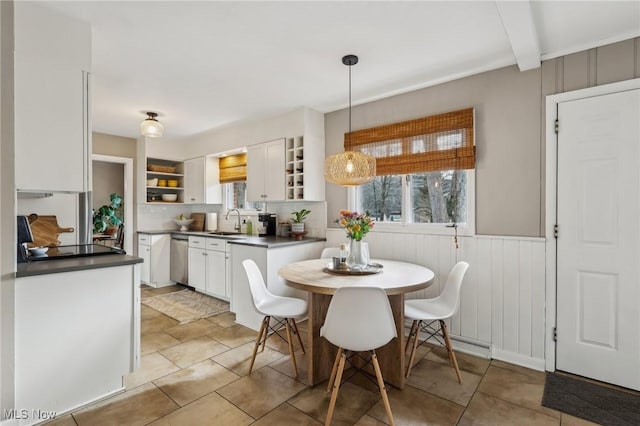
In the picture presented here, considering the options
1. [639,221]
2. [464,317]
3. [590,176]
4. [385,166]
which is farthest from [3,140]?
[639,221]

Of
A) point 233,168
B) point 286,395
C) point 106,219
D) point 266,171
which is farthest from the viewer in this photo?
point 106,219

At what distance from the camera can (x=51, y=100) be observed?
1938 millimetres

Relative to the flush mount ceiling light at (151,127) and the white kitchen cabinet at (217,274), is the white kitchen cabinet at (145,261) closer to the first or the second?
the white kitchen cabinet at (217,274)

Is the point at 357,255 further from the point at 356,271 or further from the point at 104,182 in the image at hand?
the point at 104,182

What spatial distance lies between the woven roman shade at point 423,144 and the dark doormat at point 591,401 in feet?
5.90

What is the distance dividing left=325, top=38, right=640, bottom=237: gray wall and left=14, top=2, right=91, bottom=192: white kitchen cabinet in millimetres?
2905

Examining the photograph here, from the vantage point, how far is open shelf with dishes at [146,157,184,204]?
5391 mm

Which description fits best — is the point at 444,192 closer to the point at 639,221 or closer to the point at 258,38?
the point at 639,221

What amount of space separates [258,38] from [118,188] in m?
6.83

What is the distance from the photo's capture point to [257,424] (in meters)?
1.89

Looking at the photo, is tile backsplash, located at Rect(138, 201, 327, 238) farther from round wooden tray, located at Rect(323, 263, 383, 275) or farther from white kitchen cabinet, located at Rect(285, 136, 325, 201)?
round wooden tray, located at Rect(323, 263, 383, 275)

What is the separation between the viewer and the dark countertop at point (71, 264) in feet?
5.95

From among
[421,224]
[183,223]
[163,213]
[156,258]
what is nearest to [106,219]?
[163,213]

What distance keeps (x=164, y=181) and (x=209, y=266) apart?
2021 mm
